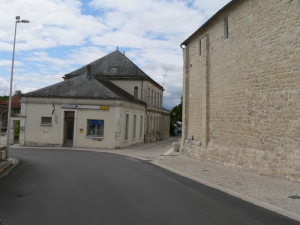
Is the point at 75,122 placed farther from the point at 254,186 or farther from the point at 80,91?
the point at 254,186

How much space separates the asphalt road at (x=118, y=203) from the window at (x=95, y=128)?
51.9 ft

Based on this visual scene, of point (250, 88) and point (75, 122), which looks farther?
point (75, 122)

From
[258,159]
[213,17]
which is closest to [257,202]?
[258,159]

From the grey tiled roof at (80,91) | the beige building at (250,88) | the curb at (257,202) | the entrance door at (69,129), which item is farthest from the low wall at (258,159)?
the entrance door at (69,129)

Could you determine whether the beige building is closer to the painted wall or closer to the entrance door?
the painted wall

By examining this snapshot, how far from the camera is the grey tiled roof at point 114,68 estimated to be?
117 ft

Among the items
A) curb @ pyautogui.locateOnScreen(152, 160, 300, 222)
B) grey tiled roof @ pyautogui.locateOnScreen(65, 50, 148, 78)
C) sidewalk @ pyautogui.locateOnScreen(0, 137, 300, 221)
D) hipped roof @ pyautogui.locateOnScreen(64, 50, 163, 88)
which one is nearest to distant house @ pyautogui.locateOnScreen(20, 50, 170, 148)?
hipped roof @ pyautogui.locateOnScreen(64, 50, 163, 88)

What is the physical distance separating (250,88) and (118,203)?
855cm

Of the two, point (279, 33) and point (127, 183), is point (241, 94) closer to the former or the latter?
point (279, 33)

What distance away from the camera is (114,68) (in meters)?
36.6

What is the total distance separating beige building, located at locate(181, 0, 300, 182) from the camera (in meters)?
11.0

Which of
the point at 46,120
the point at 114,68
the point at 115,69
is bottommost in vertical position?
the point at 46,120

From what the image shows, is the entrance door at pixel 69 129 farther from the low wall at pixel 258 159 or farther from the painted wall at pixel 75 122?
the low wall at pixel 258 159

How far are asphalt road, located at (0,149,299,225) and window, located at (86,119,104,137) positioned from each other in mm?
15818
